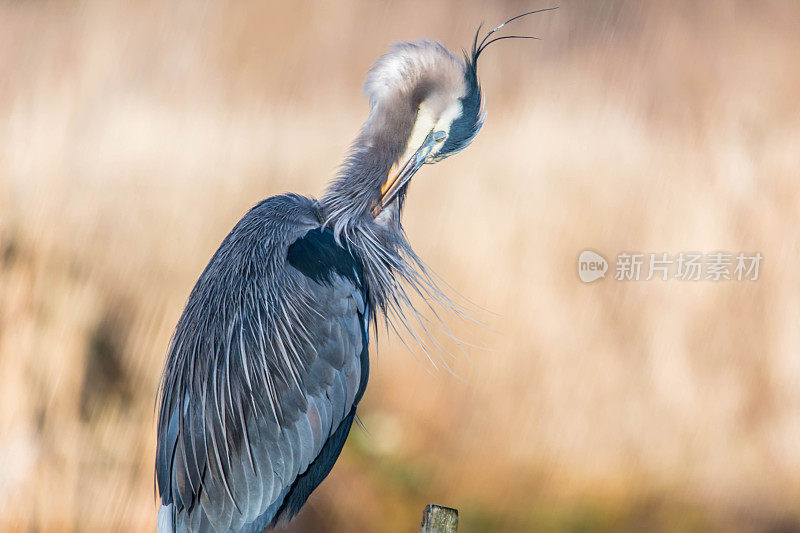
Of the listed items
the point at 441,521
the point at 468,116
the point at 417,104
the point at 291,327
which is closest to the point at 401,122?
the point at 417,104

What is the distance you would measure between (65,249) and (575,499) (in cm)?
208

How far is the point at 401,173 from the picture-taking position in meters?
1.65

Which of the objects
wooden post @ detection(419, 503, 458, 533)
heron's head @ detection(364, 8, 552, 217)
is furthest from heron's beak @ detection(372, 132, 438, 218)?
wooden post @ detection(419, 503, 458, 533)

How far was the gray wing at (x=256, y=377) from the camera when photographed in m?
1.35

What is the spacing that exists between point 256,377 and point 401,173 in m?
0.60

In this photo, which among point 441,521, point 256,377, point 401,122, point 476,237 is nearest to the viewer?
point 441,521

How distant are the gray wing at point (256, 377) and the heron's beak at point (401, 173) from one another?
0.20 meters

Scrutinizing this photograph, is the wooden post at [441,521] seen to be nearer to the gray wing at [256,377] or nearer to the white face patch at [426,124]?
the gray wing at [256,377]

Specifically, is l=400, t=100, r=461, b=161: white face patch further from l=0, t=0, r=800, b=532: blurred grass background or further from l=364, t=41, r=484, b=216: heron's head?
l=0, t=0, r=800, b=532: blurred grass background

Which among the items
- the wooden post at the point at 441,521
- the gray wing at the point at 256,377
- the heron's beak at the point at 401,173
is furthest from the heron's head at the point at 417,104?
the wooden post at the point at 441,521

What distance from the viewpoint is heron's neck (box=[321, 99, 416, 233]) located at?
63.2 inches

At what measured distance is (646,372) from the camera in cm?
255

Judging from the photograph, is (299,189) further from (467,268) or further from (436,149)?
(436,149)

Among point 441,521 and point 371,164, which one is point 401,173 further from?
→ point 441,521
